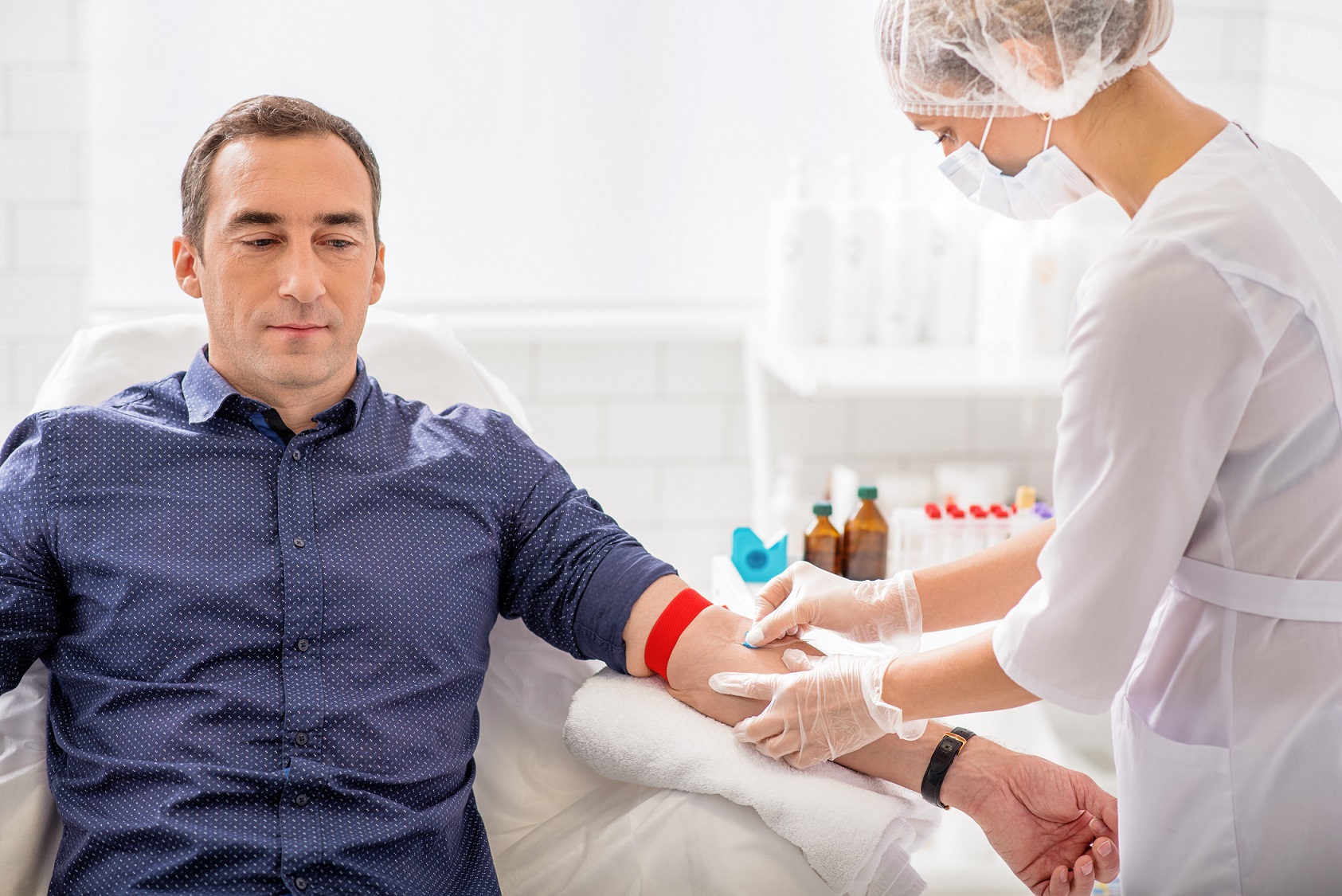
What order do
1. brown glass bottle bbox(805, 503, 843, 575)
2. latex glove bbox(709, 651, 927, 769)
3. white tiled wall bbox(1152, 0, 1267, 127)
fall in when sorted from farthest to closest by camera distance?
1. white tiled wall bbox(1152, 0, 1267, 127)
2. brown glass bottle bbox(805, 503, 843, 575)
3. latex glove bbox(709, 651, 927, 769)

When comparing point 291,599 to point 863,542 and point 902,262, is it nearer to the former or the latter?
point 863,542

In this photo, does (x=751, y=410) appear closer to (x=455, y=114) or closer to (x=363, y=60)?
(x=455, y=114)

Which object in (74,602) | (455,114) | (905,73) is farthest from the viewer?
(455,114)

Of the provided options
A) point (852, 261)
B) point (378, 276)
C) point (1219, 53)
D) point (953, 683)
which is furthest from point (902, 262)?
point (953, 683)

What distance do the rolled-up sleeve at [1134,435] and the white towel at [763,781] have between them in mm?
324

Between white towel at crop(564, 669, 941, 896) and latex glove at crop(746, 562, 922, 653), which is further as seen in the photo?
latex glove at crop(746, 562, 922, 653)

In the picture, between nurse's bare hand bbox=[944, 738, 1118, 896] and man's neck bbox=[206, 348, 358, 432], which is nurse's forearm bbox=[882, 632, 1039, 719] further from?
man's neck bbox=[206, 348, 358, 432]

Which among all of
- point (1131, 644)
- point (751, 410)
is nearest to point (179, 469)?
point (1131, 644)

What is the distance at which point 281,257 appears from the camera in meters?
1.52

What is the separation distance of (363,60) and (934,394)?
1.32m

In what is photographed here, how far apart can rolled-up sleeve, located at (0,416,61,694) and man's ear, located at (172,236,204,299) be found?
0.79 ft

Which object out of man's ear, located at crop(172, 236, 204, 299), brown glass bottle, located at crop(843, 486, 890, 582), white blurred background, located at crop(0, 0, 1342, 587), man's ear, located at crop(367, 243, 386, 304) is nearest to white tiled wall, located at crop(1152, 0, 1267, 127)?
white blurred background, located at crop(0, 0, 1342, 587)

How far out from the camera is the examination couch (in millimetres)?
1413

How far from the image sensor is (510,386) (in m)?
2.72
